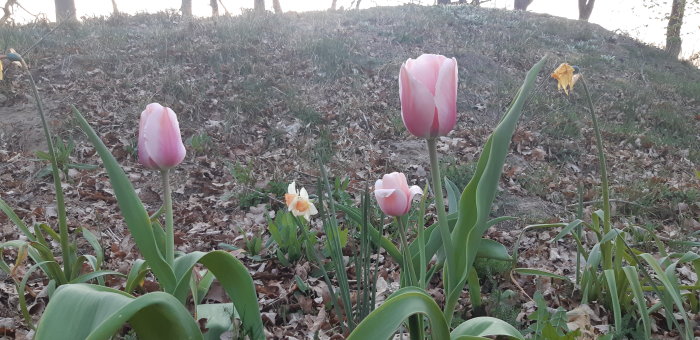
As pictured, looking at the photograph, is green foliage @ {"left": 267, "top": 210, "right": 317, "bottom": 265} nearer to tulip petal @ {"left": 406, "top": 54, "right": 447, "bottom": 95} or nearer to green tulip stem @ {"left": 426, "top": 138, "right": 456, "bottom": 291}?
green tulip stem @ {"left": 426, "top": 138, "right": 456, "bottom": 291}

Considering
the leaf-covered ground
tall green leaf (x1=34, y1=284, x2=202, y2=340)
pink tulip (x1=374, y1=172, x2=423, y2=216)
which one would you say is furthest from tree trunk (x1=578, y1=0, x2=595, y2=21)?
tall green leaf (x1=34, y1=284, x2=202, y2=340)

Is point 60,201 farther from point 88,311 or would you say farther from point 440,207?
point 440,207

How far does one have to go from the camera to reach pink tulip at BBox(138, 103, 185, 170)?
1.31m

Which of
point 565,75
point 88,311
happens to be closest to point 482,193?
point 88,311

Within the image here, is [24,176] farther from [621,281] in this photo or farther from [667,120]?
[667,120]

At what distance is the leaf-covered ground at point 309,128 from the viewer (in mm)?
2906

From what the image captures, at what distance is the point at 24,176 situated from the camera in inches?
158

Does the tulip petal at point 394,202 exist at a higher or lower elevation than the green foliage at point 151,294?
higher

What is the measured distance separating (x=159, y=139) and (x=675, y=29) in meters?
15.4

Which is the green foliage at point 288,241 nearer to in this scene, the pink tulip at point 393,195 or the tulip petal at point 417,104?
the pink tulip at point 393,195

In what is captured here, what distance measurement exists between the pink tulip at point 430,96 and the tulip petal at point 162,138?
65 cm

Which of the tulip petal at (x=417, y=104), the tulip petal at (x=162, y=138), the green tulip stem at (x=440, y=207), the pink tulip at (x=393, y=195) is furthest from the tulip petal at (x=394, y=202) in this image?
the tulip petal at (x=162, y=138)

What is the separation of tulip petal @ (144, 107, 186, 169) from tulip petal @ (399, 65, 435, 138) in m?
0.65

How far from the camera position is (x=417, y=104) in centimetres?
113
